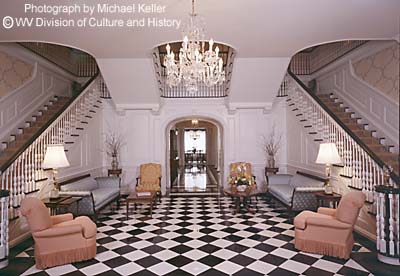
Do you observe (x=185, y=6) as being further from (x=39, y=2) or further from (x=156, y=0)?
(x=39, y=2)

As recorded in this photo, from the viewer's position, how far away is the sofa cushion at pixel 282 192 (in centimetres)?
615

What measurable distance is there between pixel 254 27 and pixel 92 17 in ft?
8.21

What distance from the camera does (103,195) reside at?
Answer: 6410 mm

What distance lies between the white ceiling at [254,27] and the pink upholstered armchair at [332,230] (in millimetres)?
2582

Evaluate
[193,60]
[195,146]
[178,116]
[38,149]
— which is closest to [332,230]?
[193,60]

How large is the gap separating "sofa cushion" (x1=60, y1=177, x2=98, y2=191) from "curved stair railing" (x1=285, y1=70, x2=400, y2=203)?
17.5 ft

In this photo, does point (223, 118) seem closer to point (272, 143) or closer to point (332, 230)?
point (272, 143)

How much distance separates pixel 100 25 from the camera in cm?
455

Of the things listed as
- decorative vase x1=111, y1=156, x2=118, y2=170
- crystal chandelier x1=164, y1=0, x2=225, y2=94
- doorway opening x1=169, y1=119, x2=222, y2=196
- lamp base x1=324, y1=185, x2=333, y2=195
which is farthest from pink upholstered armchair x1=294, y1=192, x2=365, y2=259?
doorway opening x1=169, y1=119, x2=222, y2=196

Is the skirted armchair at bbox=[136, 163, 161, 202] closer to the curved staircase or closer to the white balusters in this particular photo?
the curved staircase

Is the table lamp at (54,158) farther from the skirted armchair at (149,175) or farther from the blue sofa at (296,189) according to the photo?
the blue sofa at (296,189)

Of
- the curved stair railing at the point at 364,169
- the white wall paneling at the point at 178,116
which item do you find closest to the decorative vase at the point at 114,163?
the white wall paneling at the point at 178,116

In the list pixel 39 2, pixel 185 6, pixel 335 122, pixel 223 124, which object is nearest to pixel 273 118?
pixel 223 124

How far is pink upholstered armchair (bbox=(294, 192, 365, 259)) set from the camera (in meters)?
3.94
